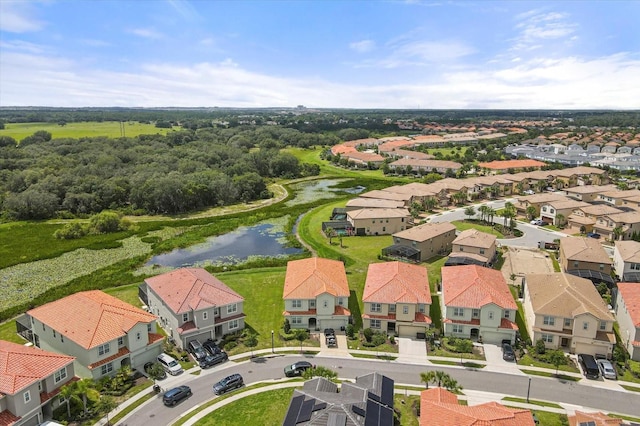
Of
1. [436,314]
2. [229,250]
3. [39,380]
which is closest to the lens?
[39,380]

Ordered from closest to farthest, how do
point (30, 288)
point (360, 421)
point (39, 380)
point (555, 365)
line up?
point (360, 421) < point (39, 380) < point (555, 365) < point (30, 288)

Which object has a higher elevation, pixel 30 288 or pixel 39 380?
pixel 39 380

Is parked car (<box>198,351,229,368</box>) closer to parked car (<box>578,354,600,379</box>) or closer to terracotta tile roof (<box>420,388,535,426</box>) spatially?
terracotta tile roof (<box>420,388,535,426</box>)

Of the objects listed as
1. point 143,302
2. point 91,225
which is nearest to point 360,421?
point 143,302

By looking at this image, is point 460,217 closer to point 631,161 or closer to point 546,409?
point 546,409

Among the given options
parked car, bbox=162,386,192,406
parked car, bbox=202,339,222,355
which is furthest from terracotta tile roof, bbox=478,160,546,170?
parked car, bbox=162,386,192,406

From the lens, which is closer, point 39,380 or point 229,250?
point 39,380

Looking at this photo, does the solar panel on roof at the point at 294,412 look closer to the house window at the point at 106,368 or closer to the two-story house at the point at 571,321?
the house window at the point at 106,368
